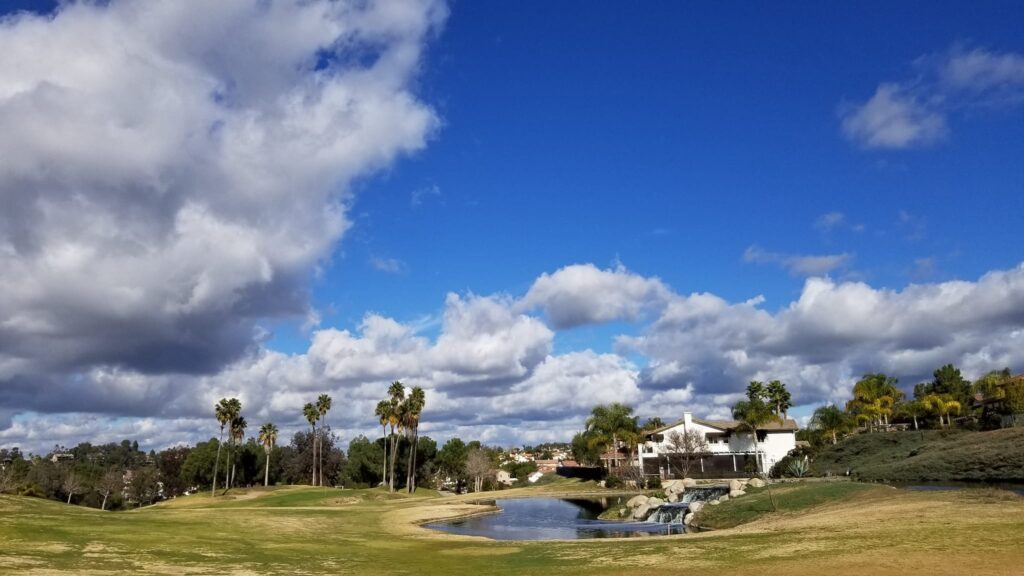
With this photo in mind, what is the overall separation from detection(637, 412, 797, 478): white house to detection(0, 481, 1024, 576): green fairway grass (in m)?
70.2

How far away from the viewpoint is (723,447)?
123 meters

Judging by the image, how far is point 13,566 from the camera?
960 inches

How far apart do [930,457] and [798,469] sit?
47.2ft

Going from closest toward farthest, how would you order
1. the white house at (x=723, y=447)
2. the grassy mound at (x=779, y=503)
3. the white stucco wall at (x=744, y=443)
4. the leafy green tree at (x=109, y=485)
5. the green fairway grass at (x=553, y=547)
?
the green fairway grass at (x=553, y=547) → the grassy mound at (x=779, y=503) → the white house at (x=723, y=447) → the white stucco wall at (x=744, y=443) → the leafy green tree at (x=109, y=485)

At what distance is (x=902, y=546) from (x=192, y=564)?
93.3 feet

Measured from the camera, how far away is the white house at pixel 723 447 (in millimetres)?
118312

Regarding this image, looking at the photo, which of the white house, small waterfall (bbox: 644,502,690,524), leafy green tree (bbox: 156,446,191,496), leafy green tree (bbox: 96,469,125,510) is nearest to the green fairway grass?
small waterfall (bbox: 644,502,690,524)

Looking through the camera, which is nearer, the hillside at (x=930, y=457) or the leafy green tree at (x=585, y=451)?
the hillside at (x=930, y=457)

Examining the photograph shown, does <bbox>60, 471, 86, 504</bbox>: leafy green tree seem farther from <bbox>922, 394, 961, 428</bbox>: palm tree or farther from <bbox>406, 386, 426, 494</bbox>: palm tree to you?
<bbox>922, 394, 961, 428</bbox>: palm tree

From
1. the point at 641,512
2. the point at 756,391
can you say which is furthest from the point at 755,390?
the point at 641,512

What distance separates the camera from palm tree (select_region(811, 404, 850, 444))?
452 ft

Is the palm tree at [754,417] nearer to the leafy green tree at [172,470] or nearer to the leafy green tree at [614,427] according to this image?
the leafy green tree at [614,427]

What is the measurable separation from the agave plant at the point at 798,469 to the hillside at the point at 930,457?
2.62 metres

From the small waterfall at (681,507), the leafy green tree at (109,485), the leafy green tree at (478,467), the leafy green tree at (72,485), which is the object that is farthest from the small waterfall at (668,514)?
the leafy green tree at (109,485)
